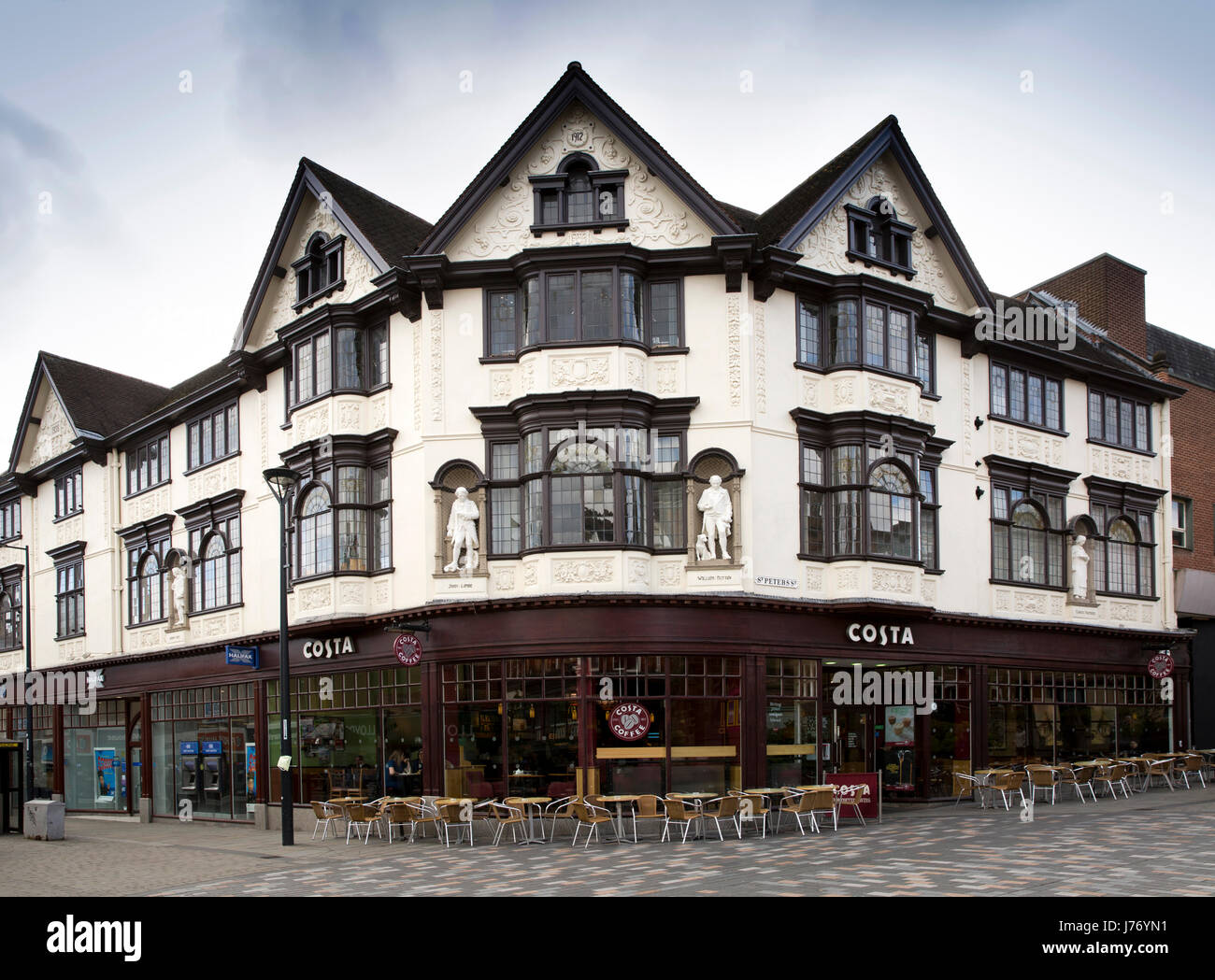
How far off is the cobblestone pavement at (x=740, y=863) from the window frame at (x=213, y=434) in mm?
10079

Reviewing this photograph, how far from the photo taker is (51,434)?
4078 cm

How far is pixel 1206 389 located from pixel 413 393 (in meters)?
24.1

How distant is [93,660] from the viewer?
3662 cm

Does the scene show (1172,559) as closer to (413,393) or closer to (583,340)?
(583,340)

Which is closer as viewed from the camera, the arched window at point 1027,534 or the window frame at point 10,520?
the arched window at point 1027,534

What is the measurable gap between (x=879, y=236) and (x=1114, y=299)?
12.9 m

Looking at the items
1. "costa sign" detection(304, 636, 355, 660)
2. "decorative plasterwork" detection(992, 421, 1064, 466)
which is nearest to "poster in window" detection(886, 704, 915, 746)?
Result: "decorative plasterwork" detection(992, 421, 1064, 466)

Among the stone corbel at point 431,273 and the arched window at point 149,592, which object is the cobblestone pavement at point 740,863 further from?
the stone corbel at point 431,273

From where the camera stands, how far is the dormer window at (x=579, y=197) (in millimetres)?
24594

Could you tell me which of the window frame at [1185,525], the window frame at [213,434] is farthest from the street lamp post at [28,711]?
the window frame at [1185,525]

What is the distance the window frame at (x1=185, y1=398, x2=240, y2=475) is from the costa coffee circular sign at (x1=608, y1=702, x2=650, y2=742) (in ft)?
43.1

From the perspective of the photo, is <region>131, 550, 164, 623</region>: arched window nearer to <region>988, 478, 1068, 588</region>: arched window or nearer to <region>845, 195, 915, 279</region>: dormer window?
<region>845, 195, 915, 279</region>: dormer window

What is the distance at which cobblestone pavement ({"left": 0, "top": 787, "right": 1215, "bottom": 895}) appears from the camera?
592 inches
